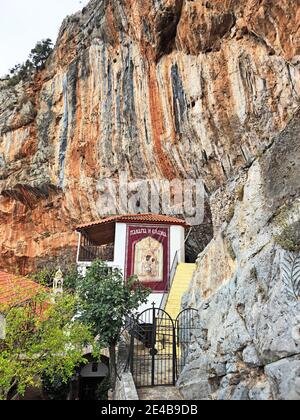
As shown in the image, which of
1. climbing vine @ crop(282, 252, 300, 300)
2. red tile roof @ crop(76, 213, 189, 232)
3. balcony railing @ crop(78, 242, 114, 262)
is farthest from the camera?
balcony railing @ crop(78, 242, 114, 262)

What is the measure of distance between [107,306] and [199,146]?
906 cm

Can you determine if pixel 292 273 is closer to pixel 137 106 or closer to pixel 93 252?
pixel 93 252

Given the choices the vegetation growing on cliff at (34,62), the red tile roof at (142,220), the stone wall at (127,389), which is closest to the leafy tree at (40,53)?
the vegetation growing on cliff at (34,62)

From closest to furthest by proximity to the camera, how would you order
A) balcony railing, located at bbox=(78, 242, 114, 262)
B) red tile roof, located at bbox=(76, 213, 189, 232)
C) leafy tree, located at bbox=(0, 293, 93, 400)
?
leafy tree, located at bbox=(0, 293, 93, 400) < red tile roof, located at bbox=(76, 213, 189, 232) < balcony railing, located at bbox=(78, 242, 114, 262)

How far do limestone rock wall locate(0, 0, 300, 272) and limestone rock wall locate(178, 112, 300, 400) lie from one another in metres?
0.90

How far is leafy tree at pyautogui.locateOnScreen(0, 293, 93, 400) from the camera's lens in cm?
738

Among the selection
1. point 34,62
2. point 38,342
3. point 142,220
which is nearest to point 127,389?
point 38,342

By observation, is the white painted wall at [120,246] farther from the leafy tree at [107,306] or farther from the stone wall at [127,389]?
the stone wall at [127,389]

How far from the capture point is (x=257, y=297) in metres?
5.41

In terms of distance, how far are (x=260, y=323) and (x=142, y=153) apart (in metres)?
14.3

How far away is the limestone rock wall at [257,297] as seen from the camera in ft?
14.8

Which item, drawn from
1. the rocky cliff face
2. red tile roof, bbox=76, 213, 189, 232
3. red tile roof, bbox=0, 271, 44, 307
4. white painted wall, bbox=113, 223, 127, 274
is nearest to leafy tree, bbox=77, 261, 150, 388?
red tile roof, bbox=0, 271, 44, 307

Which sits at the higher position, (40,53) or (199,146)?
(40,53)

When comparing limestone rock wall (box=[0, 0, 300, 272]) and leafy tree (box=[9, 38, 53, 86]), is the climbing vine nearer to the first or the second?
limestone rock wall (box=[0, 0, 300, 272])
